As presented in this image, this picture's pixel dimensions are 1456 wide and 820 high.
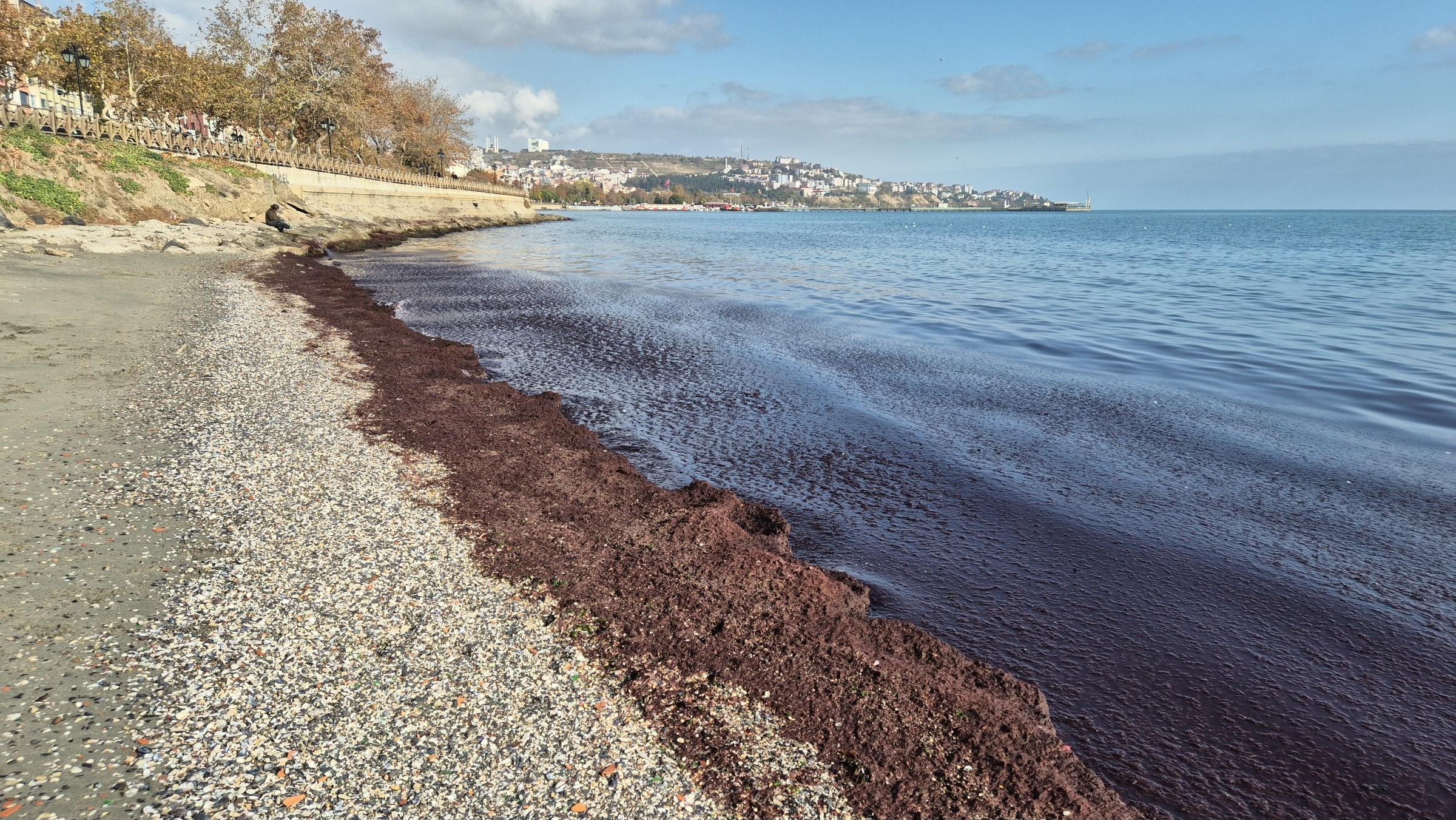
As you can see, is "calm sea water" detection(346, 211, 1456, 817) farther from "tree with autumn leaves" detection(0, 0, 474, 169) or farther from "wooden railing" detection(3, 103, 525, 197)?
"tree with autumn leaves" detection(0, 0, 474, 169)

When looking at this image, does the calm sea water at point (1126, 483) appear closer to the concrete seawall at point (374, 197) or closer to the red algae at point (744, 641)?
the red algae at point (744, 641)

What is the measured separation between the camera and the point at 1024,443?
1205 centimetres

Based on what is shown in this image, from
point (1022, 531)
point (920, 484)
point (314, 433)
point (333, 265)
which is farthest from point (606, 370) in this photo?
point (333, 265)

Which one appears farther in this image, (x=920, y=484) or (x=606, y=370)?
(x=606, y=370)

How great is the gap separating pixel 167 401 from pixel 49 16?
218ft

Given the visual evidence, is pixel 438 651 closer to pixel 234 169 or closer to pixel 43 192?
pixel 43 192

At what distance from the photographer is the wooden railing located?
3159cm

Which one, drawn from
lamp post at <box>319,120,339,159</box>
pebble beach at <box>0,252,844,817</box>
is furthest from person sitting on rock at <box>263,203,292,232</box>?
pebble beach at <box>0,252,844,817</box>

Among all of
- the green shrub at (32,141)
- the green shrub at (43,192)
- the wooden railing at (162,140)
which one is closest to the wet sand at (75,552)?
the green shrub at (43,192)

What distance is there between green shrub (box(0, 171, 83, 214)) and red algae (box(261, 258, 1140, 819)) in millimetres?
26641

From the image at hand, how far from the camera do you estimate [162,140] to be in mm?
Result: 39000

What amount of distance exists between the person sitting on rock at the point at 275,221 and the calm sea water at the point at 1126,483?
1423 cm

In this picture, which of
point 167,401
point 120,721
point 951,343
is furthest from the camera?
point 951,343

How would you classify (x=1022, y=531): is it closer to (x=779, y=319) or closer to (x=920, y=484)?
(x=920, y=484)
